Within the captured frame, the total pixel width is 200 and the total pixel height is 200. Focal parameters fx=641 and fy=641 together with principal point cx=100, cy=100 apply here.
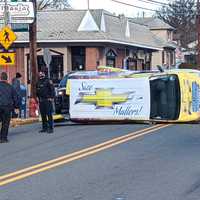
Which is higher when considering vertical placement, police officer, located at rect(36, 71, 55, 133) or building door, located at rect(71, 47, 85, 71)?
building door, located at rect(71, 47, 85, 71)

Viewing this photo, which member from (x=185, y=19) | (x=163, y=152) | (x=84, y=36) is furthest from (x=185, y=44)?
(x=163, y=152)

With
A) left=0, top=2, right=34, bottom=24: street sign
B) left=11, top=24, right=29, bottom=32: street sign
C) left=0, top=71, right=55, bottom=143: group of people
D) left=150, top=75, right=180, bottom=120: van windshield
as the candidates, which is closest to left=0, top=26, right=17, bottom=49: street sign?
left=0, top=2, right=34, bottom=24: street sign

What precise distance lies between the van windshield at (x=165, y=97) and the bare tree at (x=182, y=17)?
73060mm

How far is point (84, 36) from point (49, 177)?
30218 mm

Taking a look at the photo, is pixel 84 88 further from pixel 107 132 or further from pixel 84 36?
pixel 84 36

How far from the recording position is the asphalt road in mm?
9078

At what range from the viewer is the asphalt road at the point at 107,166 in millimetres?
9078

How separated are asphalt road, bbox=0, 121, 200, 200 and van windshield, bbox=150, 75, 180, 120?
2.26 m

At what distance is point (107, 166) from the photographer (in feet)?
38.0

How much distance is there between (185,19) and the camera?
9638 cm

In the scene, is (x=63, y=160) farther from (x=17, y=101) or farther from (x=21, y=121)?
(x=21, y=121)

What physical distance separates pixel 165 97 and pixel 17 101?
554 cm

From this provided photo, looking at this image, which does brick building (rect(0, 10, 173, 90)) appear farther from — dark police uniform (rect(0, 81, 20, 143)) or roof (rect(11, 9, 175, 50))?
dark police uniform (rect(0, 81, 20, 143))

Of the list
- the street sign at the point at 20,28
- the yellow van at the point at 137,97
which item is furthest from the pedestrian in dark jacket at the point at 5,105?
the street sign at the point at 20,28
